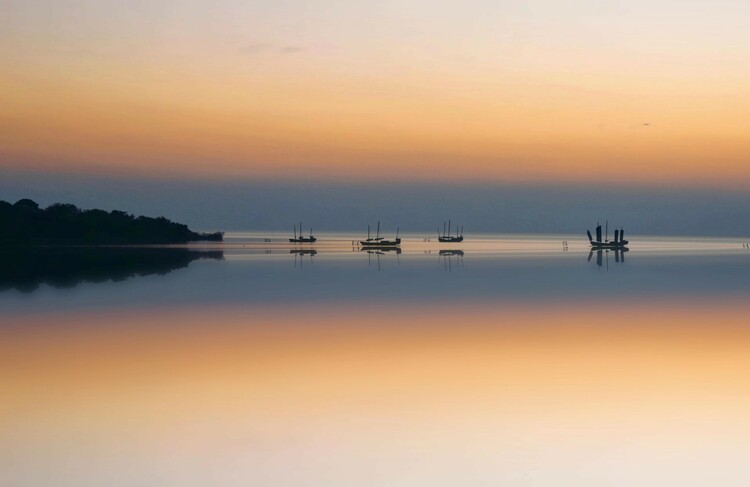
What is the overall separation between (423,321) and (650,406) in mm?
10908

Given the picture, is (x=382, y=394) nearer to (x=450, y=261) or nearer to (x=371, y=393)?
(x=371, y=393)

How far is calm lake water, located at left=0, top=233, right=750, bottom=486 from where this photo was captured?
30.5 ft

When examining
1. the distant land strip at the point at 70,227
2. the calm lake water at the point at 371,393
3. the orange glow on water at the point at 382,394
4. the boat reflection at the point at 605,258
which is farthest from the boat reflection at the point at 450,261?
the distant land strip at the point at 70,227

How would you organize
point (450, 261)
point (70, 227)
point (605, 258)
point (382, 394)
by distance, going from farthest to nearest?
point (70, 227) < point (605, 258) < point (450, 261) < point (382, 394)

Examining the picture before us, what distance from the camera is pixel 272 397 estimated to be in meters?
12.7

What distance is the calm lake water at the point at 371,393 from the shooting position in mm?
9281

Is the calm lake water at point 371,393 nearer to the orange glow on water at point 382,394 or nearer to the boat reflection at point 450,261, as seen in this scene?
the orange glow on water at point 382,394

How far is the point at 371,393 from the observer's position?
13086 millimetres

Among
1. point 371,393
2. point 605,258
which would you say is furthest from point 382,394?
point 605,258

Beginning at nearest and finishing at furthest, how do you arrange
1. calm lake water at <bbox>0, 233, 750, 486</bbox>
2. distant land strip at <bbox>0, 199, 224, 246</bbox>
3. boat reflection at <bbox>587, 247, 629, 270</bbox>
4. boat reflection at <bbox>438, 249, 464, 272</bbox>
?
calm lake water at <bbox>0, 233, 750, 486</bbox> → boat reflection at <bbox>438, 249, 464, 272</bbox> → boat reflection at <bbox>587, 247, 629, 270</bbox> → distant land strip at <bbox>0, 199, 224, 246</bbox>

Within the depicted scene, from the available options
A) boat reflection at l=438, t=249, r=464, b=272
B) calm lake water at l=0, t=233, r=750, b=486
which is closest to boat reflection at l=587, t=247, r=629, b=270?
boat reflection at l=438, t=249, r=464, b=272

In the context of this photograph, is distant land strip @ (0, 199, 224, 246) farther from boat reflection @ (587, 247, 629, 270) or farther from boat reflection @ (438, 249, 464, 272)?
boat reflection @ (587, 247, 629, 270)

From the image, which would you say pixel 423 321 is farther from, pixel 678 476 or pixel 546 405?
pixel 678 476

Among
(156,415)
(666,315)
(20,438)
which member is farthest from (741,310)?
(20,438)
